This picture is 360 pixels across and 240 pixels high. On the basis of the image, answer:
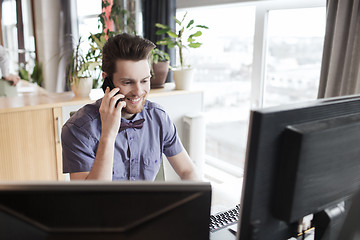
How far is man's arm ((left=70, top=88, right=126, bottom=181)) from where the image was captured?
4.45ft

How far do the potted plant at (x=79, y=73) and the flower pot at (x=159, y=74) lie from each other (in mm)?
509

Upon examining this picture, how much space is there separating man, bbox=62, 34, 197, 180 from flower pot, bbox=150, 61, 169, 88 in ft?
3.59

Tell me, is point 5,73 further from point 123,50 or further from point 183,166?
point 183,166

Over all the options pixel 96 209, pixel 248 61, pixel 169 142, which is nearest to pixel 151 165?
pixel 169 142

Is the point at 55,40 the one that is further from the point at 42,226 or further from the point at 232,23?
the point at 42,226

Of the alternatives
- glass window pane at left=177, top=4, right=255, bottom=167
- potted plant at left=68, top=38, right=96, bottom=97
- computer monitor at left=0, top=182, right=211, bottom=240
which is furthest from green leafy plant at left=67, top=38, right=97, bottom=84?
computer monitor at left=0, top=182, right=211, bottom=240

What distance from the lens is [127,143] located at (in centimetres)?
154

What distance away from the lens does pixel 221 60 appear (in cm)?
336

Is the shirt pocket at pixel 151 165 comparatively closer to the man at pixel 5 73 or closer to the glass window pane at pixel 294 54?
the glass window pane at pixel 294 54

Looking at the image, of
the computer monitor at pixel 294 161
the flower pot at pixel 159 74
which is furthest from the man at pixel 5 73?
the computer monitor at pixel 294 161

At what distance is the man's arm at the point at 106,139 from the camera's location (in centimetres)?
136

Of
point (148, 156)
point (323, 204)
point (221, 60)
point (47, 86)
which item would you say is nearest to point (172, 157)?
point (148, 156)

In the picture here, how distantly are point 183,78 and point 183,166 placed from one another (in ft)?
4.22

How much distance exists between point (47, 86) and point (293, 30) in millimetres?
3701
